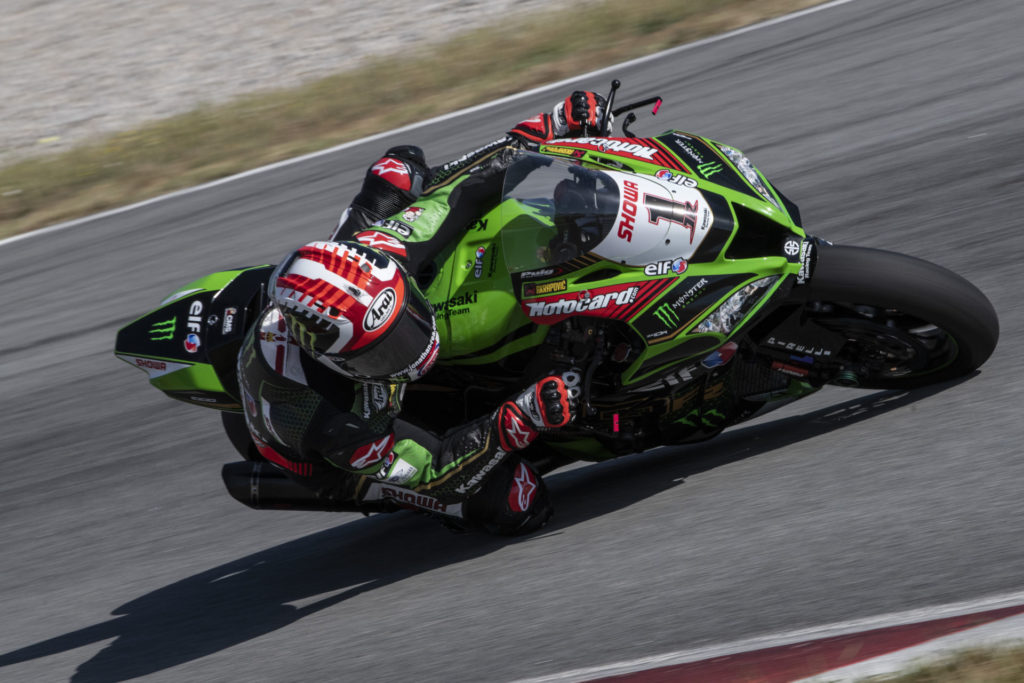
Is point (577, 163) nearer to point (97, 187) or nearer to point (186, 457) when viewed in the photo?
point (186, 457)

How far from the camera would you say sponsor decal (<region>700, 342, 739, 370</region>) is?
13.8 feet

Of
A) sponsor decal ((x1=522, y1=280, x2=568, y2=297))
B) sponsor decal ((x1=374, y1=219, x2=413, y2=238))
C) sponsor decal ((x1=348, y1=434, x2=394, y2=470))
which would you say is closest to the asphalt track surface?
sponsor decal ((x1=348, y1=434, x2=394, y2=470))

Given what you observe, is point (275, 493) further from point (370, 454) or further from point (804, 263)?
point (804, 263)

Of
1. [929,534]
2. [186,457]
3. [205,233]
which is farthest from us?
[205,233]

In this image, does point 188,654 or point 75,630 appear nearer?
point 188,654

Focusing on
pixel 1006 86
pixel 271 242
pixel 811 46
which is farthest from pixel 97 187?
pixel 1006 86

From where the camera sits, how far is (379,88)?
38.6 feet

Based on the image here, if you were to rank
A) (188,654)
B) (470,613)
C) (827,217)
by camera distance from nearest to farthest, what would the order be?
Answer: (470,613) < (188,654) < (827,217)

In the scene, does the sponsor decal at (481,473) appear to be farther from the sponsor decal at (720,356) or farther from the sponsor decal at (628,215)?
the sponsor decal at (628,215)

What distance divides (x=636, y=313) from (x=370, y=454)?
3.60 feet

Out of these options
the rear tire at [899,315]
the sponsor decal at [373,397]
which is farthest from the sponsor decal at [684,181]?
the sponsor decal at [373,397]

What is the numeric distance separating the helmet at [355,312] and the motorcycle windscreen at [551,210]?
0.44 m

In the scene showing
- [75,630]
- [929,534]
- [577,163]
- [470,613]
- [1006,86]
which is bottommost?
[75,630]

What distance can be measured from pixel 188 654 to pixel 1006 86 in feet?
19.8
